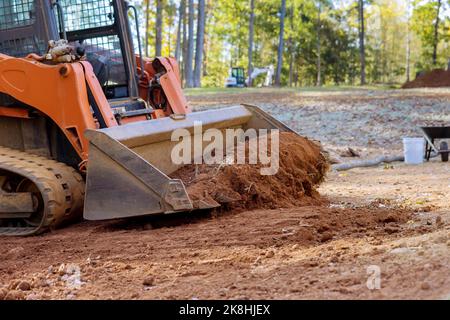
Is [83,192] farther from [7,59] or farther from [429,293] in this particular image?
[429,293]

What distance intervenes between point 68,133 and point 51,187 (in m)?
0.58

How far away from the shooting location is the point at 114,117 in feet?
23.5

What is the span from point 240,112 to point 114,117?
2.00 metres

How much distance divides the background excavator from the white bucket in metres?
5.40

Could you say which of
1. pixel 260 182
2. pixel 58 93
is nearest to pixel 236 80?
pixel 260 182

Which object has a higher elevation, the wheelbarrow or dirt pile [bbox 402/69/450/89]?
the wheelbarrow

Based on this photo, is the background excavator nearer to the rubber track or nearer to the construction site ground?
the rubber track

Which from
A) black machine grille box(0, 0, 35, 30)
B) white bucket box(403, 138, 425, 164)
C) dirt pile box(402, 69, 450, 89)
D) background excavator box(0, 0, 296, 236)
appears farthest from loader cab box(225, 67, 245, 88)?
black machine grille box(0, 0, 35, 30)

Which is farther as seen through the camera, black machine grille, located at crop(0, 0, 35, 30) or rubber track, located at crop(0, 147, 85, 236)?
black machine grille, located at crop(0, 0, 35, 30)

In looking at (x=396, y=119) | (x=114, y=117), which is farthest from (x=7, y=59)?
(x=396, y=119)

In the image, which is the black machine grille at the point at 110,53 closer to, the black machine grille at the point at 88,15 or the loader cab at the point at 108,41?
the loader cab at the point at 108,41

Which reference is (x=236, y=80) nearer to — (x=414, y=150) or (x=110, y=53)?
(x=414, y=150)

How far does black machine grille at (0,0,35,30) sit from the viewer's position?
7422mm

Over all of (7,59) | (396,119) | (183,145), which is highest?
(7,59)
